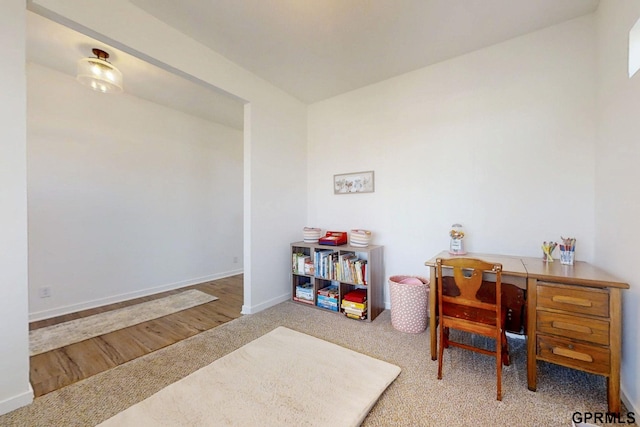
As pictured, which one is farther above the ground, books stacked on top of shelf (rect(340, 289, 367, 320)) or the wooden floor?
books stacked on top of shelf (rect(340, 289, 367, 320))

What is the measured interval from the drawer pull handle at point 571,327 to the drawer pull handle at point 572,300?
12cm

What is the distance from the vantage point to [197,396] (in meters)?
1.46

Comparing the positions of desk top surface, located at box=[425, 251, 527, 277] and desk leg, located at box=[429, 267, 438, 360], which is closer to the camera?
desk top surface, located at box=[425, 251, 527, 277]

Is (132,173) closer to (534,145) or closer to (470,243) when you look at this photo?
(470,243)

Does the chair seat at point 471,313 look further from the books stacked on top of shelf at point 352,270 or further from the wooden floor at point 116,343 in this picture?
the wooden floor at point 116,343

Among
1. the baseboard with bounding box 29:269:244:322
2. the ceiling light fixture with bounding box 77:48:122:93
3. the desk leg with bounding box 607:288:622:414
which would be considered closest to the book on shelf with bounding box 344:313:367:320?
the desk leg with bounding box 607:288:622:414

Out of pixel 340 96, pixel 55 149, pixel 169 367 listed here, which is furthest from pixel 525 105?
pixel 55 149

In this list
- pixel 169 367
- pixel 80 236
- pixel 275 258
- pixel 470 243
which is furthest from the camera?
pixel 275 258

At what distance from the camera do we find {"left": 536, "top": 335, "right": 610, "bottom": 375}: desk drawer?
1.35 metres

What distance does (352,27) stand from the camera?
2.03m

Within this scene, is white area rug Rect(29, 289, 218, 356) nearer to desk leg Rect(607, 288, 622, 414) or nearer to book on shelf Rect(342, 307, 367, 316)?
book on shelf Rect(342, 307, 367, 316)

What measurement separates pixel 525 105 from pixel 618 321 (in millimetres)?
1720

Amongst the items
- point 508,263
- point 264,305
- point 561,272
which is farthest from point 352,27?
point 264,305

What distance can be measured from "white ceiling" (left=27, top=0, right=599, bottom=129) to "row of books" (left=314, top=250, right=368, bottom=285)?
6.68ft
